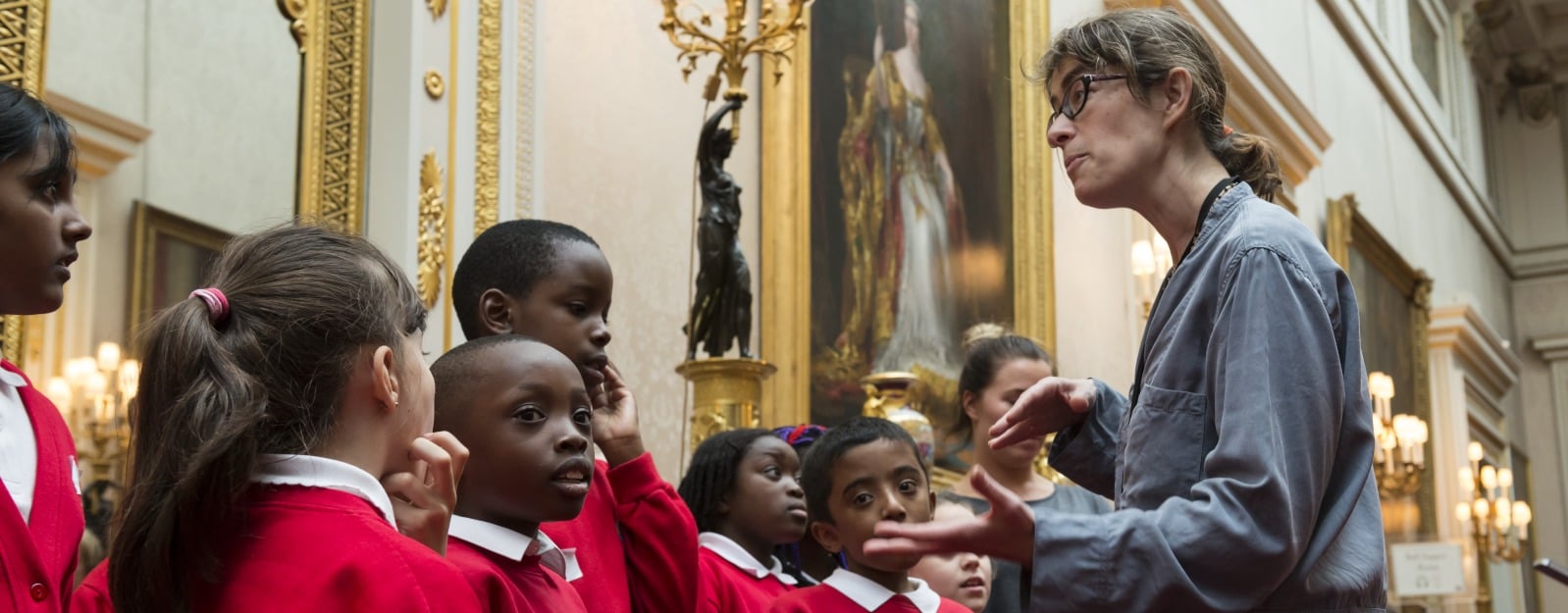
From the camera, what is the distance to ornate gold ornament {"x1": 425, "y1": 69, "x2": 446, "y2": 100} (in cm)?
552

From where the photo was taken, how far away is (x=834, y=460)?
421cm

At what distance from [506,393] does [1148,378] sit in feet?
3.41

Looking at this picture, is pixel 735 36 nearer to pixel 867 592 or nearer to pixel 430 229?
pixel 430 229

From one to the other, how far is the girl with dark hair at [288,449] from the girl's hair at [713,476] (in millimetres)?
1996

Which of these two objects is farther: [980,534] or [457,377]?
[457,377]

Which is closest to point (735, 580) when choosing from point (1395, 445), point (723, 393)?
point (723, 393)

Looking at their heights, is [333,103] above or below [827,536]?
above

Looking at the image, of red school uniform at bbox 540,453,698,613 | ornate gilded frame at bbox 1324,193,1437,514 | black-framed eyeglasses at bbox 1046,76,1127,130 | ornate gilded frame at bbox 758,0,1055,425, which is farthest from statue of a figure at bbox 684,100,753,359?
ornate gilded frame at bbox 1324,193,1437,514

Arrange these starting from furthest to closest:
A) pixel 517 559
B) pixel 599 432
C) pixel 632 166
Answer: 1. pixel 632 166
2. pixel 599 432
3. pixel 517 559

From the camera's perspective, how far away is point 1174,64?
2.47m

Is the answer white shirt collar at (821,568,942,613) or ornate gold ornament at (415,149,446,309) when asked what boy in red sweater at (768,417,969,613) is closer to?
white shirt collar at (821,568,942,613)

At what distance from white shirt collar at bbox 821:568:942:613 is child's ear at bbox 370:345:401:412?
177 centimetres

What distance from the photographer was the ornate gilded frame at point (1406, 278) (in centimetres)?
1462

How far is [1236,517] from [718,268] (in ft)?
12.7
